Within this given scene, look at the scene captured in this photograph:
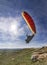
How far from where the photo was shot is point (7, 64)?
43.2m

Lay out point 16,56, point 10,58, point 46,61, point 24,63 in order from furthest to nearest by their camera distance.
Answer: point 16,56 → point 10,58 → point 24,63 → point 46,61

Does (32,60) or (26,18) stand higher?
(26,18)

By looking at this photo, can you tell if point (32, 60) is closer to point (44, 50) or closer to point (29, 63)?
point (29, 63)

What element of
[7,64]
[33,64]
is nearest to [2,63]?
[7,64]

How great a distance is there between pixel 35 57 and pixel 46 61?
2.59 meters

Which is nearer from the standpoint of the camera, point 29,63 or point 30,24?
point 30,24

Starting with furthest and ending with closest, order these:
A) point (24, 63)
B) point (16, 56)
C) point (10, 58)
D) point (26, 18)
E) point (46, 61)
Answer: point (16, 56) < point (10, 58) < point (24, 63) < point (46, 61) < point (26, 18)

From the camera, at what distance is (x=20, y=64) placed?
44.1 metres

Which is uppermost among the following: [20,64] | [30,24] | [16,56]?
[30,24]

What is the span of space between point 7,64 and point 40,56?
7.70 m

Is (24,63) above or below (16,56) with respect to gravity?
above

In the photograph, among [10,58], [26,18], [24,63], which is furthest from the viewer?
[10,58]

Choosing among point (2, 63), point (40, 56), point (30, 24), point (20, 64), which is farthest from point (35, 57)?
point (30, 24)

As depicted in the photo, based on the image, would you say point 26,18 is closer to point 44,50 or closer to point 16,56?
point 44,50
